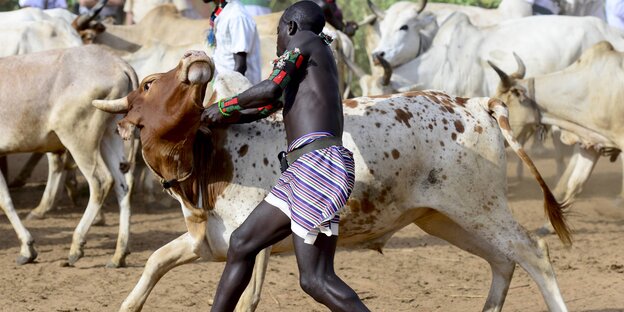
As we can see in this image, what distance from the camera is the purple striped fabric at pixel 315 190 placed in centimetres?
474

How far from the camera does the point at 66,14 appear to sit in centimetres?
1180

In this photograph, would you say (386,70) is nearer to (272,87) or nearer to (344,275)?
(344,275)

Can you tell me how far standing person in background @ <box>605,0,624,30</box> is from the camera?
12922 millimetres

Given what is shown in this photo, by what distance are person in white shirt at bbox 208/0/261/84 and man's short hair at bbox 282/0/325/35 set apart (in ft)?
9.71

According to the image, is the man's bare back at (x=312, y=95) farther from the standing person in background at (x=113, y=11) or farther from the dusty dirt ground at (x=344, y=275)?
the standing person in background at (x=113, y=11)

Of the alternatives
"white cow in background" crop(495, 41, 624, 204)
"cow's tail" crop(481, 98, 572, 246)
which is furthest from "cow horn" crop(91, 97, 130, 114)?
"white cow in background" crop(495, 41, 624, 204)

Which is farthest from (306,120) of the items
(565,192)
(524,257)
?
(565,192)

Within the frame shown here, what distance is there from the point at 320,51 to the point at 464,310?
8.33 feet

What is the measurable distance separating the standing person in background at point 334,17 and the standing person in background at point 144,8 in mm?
2387

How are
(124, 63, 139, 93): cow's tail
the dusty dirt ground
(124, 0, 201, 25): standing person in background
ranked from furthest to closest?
1. (124, 0, 201, 25): standing person in background
2. (124, 63, 139, 93): cow's tail
3. the dusty dirt ground

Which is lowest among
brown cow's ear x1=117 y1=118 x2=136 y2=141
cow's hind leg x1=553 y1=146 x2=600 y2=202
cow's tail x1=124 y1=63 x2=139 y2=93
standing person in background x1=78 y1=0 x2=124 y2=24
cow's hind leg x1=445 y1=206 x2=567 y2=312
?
standing person in background x1=78 y1=0 x2=124 y2=24

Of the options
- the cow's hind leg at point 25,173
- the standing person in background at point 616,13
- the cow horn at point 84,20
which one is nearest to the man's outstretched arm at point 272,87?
the cow horn at point 84,20

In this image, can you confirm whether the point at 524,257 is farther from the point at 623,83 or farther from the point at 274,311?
the point at 623,83

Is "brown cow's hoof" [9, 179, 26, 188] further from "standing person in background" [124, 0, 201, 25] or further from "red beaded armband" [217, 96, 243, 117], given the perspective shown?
"red beaded armband" [217, 96, 243, 117]
